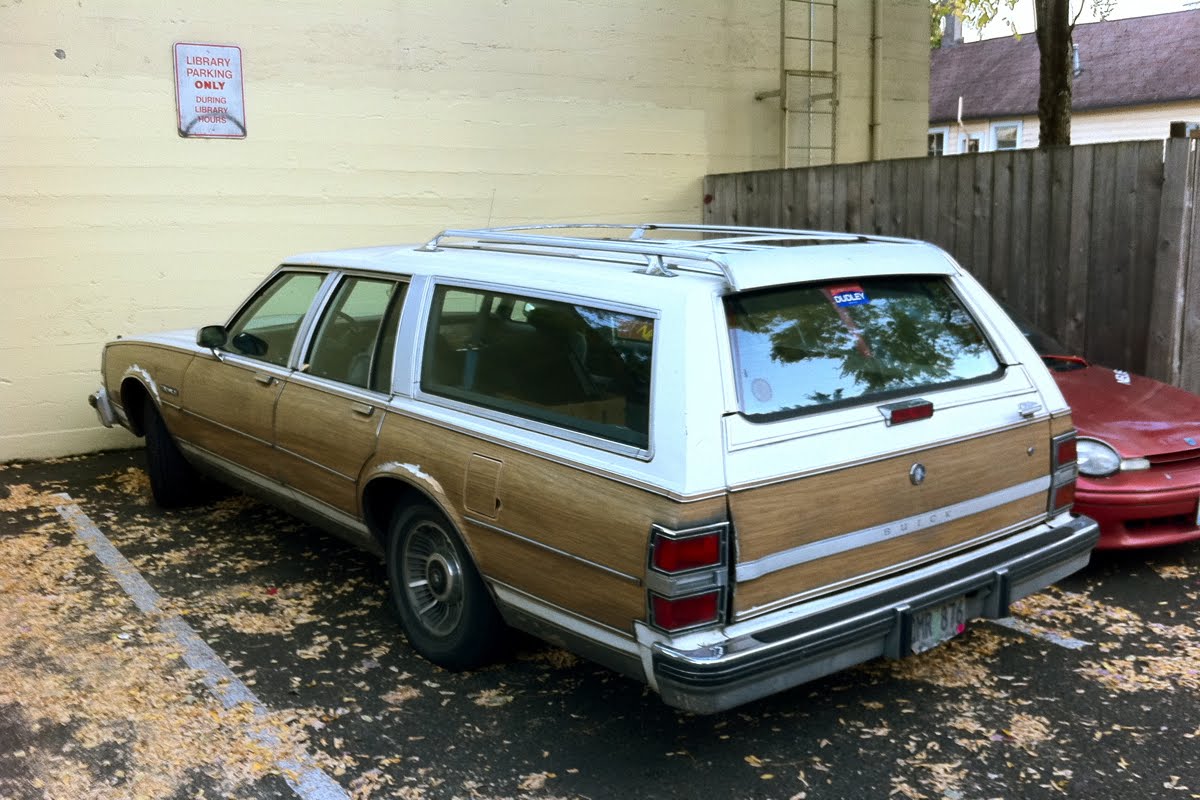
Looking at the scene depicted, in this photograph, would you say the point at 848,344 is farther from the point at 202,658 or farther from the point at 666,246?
the point at 202,658

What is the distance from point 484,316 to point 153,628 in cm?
209

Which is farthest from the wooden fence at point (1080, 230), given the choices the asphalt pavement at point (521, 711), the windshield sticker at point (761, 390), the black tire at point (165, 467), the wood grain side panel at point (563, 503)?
the black tire at point (165, 467)

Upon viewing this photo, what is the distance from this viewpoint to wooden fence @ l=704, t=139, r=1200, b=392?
6902mm

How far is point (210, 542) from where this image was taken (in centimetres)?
596

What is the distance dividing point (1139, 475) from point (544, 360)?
9.87 feet

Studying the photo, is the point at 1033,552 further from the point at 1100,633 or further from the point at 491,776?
the point at 491,776

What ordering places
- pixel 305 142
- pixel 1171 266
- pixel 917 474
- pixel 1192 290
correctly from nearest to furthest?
1. pixel 917 474
2. pixel 1171 266
3. pixel 1192 290
4. pixel 305 142

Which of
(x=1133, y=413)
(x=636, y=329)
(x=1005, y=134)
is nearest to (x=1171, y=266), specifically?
(x=1133, y=413)

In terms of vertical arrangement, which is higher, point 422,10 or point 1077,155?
point 422,10

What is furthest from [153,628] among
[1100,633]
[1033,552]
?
[1100,633]

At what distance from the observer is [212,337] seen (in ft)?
18.4

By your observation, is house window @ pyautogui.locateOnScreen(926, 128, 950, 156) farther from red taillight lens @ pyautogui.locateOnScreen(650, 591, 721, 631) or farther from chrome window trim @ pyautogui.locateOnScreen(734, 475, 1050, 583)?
red taillight lens @ pyautogui.locateOnScreen(650, 591, 721, 631)

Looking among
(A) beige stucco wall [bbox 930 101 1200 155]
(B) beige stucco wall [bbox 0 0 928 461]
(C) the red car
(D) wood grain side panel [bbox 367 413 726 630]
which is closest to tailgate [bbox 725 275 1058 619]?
(D) wood grain side panel [bbox 367 413 726 630]

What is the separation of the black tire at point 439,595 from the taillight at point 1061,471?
2.15 m
